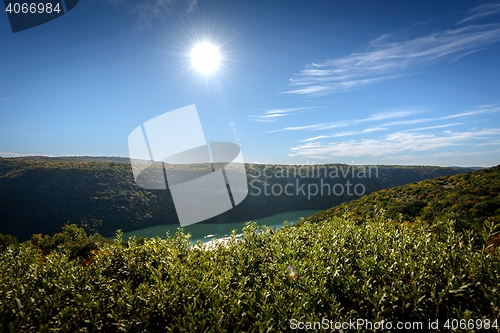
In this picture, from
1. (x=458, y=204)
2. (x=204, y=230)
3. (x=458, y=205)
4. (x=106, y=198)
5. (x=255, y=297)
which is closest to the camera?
(x=255, y=297)

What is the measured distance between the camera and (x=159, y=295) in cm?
434

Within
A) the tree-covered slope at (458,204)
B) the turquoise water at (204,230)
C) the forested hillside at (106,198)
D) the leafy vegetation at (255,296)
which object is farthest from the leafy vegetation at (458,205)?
the forested hillside at (106,198)

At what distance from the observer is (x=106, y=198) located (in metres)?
63.2

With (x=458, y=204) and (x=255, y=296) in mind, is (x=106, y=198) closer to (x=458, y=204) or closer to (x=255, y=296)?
(x=458, y=204)

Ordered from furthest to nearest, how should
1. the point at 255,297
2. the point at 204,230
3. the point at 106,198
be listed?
the point at 106,198 < the point at 204,230 < the point at 255,297

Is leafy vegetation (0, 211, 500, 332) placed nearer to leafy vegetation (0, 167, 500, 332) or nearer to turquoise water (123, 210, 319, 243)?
leafy vegetation (0, 167, 500, 332)

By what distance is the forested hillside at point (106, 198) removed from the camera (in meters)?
54.4

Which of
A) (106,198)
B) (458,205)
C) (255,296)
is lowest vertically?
(106,198)

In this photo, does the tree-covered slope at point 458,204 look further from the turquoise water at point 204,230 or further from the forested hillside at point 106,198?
the forested hillside at point 106,198

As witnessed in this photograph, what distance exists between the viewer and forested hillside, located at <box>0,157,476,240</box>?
54.4 m

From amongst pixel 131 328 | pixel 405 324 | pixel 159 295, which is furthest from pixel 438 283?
pixel 131 328

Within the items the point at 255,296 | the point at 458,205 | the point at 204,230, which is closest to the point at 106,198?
the point at 204,230

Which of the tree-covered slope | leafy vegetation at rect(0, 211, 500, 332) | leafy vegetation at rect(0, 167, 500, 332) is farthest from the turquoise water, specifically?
leafy vegetation at rect(0, 211, 500, 332)

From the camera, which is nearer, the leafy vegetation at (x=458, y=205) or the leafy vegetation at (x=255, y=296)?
the leafy vegetation at (x=255, y=296)
